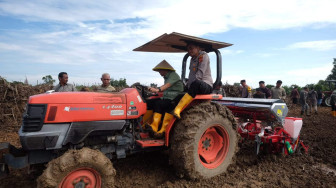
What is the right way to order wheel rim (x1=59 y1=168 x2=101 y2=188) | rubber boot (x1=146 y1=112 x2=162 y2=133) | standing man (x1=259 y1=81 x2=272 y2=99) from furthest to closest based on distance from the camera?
standing man (x1=259 y1=81 x2=272 y2=99) → rubber boot (x1=146 y1=112 x2=162 y2=133) → wheel rim (x1=59 y1=168 x2=101 y2=188)

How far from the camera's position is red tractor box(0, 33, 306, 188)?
274 cm

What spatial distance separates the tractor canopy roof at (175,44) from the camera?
3.48 meters

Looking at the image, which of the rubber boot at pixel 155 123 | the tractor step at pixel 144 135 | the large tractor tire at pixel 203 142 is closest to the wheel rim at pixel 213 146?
the large tractor tire at pixel 203 142

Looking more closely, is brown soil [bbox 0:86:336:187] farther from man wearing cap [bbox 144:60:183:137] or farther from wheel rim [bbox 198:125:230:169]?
man wearing cap [bbox 144:60:183:137]

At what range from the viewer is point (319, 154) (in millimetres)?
4992

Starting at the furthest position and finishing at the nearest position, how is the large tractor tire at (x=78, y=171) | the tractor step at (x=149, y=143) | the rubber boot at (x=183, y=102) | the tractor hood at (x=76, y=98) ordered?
the rubber boot at (x=183, y=102)
the tractor step at (x=149, y=143)
the tractor hood at (x=76, y=98)
the large tractor tire at (x=78, y=171)

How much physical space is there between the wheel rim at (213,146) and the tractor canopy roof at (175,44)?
1359mm

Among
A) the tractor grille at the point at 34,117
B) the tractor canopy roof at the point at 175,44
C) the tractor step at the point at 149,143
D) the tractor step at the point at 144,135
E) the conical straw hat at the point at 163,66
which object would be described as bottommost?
the tractor step at the point at 149,143

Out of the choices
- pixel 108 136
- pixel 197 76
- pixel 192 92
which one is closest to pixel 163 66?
pixel 197 76

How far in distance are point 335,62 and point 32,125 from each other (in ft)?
203

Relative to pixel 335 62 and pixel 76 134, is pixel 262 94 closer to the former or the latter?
pixel 76 134

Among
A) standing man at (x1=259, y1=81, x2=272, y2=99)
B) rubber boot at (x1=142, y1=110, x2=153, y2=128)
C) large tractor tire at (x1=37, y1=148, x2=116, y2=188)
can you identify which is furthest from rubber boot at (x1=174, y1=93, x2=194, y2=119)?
standing man at (x1=259, y1=81, x2=272, y2=99)

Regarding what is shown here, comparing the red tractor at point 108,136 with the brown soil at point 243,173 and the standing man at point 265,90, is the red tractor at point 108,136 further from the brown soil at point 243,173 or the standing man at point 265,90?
the standing man at point 265,90

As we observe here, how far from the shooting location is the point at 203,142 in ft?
12.3
